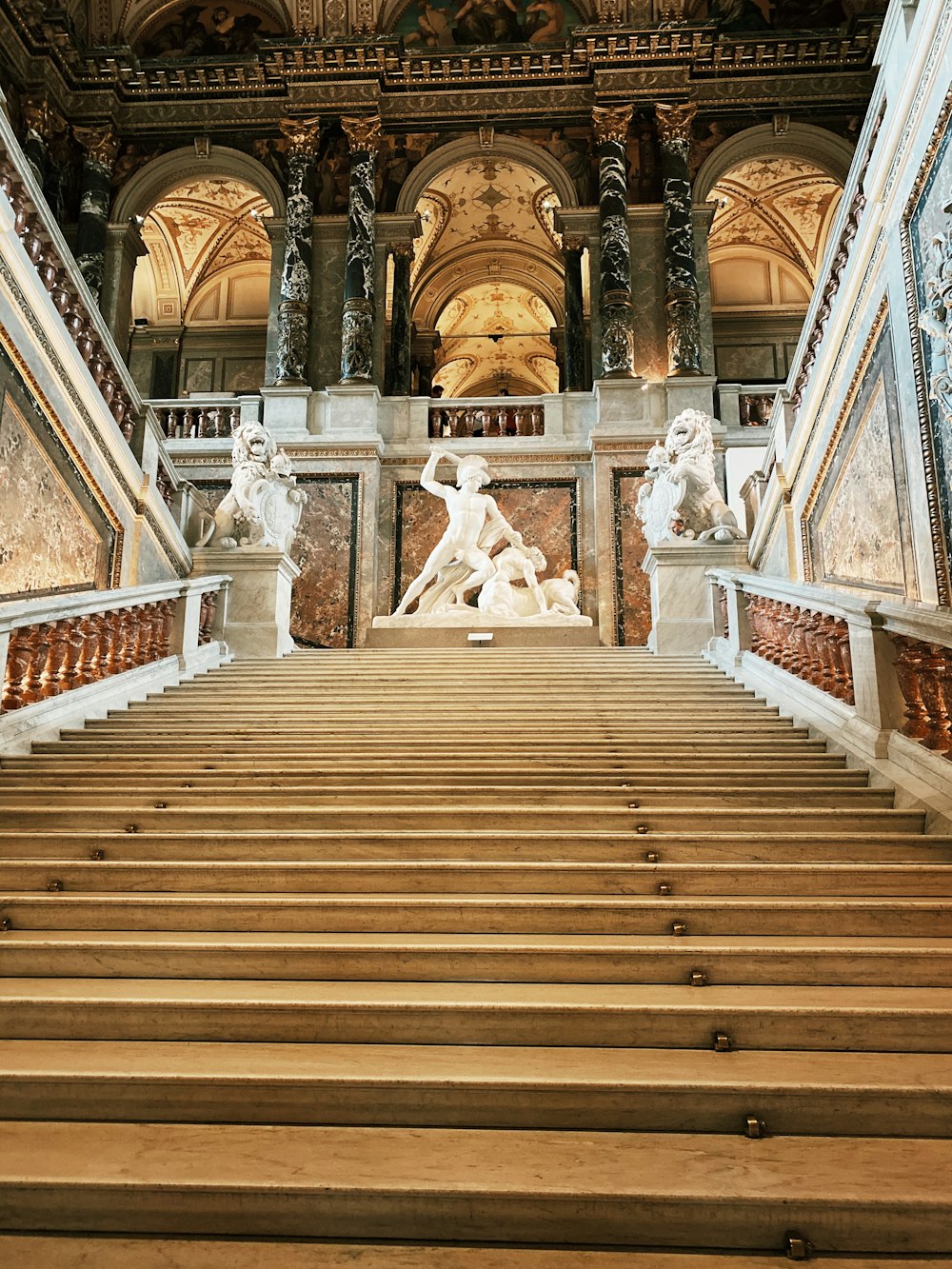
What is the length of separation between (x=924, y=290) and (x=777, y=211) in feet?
45.7

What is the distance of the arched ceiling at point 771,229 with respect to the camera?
56.7ft

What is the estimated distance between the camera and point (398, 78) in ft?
48.1

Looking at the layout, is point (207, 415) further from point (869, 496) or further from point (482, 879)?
point (482, 879)

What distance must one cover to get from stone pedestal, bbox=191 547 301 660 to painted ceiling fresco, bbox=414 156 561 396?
336 inches

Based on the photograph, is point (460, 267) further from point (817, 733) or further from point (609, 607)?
point (817, 733)

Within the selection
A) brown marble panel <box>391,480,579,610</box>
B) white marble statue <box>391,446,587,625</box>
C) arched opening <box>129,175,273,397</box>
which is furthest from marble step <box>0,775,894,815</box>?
arched opening <box>129,175,273,397</box>

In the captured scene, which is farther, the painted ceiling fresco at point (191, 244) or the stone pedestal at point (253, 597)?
the painted ceiling fresco at point (191, 244)

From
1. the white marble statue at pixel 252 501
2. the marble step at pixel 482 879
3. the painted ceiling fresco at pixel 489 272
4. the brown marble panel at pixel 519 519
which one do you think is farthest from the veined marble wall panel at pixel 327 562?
the marble step at pixel 482 879

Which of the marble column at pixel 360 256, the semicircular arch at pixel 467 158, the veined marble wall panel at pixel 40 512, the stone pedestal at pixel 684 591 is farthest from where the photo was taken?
the semicircular arch at pixel 467 158

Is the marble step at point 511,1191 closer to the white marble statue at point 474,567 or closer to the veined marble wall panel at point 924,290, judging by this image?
the veined marble wall panel at point 924,290

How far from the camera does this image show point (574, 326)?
50.5 ft

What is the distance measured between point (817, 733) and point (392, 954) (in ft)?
10.1

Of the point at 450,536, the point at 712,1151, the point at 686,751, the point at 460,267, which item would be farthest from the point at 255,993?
the point at 460,267

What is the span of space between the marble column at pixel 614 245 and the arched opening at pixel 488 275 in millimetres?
792
